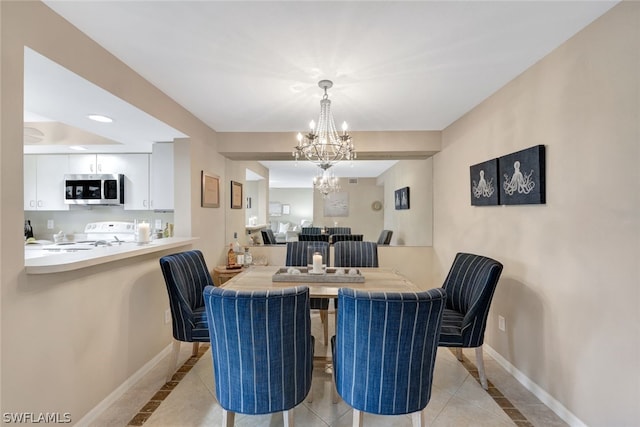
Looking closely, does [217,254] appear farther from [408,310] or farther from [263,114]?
[408,310]

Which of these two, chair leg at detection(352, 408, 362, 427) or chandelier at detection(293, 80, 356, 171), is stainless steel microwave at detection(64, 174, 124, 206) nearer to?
chandelier at detection(293, 80, 356, 171)

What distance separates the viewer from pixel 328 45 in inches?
72.1

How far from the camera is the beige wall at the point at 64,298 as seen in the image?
1.32 meters

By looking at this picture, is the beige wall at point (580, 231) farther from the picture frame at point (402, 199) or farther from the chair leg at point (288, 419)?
the picture frame at point (402, 199)

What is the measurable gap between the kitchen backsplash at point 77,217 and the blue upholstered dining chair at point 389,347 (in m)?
3.60

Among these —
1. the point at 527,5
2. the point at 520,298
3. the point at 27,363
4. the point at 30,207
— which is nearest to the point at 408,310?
the point at 520,298

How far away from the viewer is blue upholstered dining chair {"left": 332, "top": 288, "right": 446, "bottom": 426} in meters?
1.31

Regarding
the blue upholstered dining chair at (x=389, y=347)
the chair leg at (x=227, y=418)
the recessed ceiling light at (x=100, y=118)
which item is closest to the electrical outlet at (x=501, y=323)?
the blue upholstered dining chair at (x=389, y=347)

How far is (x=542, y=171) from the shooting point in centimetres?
201

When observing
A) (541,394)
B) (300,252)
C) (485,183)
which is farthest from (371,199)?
(541,394)

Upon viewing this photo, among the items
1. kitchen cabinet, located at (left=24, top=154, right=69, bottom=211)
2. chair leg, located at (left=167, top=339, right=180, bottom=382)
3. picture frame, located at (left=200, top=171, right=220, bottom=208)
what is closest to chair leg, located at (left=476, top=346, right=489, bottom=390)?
chair leg, located at (left=167, top=339, right=180, bottom=382)

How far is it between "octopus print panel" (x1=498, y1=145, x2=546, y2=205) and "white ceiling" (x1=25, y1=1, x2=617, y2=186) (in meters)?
0.66

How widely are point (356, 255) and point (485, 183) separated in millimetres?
1497

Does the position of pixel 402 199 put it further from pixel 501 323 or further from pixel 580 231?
pixel 580 231
